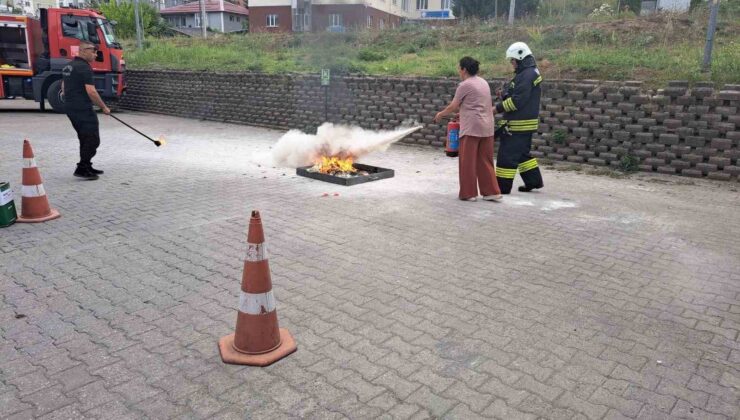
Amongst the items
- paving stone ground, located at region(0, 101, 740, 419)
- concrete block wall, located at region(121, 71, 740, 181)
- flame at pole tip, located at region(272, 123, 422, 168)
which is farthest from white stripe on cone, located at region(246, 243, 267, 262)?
concrete block wall, located at region(121, 71, 740, 181)

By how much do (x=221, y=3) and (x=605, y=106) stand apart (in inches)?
2021

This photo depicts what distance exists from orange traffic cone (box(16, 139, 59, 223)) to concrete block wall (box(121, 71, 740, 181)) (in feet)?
24.0

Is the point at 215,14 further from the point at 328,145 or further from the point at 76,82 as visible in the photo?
the point at 328,145

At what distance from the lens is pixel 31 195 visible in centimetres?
564

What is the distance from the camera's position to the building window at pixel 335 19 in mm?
8644

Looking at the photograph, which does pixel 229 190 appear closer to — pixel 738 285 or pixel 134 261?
pixel 134 261

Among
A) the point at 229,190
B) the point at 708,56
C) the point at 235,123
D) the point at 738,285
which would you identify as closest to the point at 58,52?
the point at 235,123

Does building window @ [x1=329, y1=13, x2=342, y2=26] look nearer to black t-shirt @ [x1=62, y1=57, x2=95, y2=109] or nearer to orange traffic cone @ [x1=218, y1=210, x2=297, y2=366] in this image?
black t-shirt @ [x1=62, y1=57, x2=95, y2=109]

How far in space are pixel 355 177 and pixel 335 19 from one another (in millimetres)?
2959

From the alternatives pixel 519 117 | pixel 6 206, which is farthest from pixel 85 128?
pixel 519 117

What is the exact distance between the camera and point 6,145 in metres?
10.7

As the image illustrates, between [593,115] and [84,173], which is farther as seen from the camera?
[593,115]

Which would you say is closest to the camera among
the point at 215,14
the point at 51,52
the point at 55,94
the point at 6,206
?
the point at 6,206

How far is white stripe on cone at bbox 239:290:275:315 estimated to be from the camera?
3023 mm
